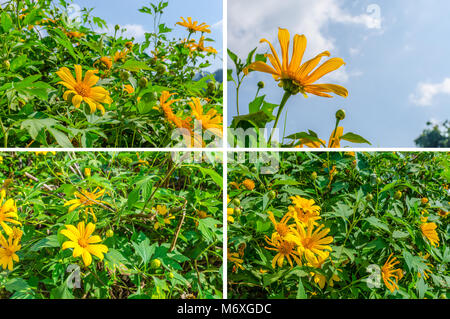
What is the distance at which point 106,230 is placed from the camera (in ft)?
2.50

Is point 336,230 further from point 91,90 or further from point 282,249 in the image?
point 91,90

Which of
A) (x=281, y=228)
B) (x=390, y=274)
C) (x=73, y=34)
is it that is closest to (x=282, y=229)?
(x=281, y=228)

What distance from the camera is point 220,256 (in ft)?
2.64

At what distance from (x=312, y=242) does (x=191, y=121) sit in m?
0.43

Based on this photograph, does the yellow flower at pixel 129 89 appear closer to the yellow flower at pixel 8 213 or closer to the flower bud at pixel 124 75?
the flower bud at pixel 124 75

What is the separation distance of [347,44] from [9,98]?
0.78 meters

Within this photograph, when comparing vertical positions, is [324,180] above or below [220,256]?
above

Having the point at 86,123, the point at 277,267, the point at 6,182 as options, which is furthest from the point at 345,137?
the point at 6,182

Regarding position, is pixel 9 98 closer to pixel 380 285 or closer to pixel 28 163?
pixel 28 163

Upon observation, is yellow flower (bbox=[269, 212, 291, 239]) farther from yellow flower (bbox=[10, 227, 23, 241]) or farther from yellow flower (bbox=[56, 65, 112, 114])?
yellow flower (bbox=[10, 227, 23, 241])

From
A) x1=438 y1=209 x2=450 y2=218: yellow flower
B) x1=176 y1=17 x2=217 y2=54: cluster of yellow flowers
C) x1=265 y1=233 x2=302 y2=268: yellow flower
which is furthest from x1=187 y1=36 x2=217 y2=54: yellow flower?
x1=438 y1=209 x2=450 y2=218: yellow flower

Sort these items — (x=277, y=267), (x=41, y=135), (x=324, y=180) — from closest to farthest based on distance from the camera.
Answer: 1. (x=41, y=135)
2. (x=277, y=267)
3. (x=324, y=180)

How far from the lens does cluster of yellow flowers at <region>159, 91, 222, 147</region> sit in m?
0.70

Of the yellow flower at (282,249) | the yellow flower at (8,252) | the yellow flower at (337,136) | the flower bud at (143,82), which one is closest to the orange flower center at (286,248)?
the yellow flower at (282,249)
